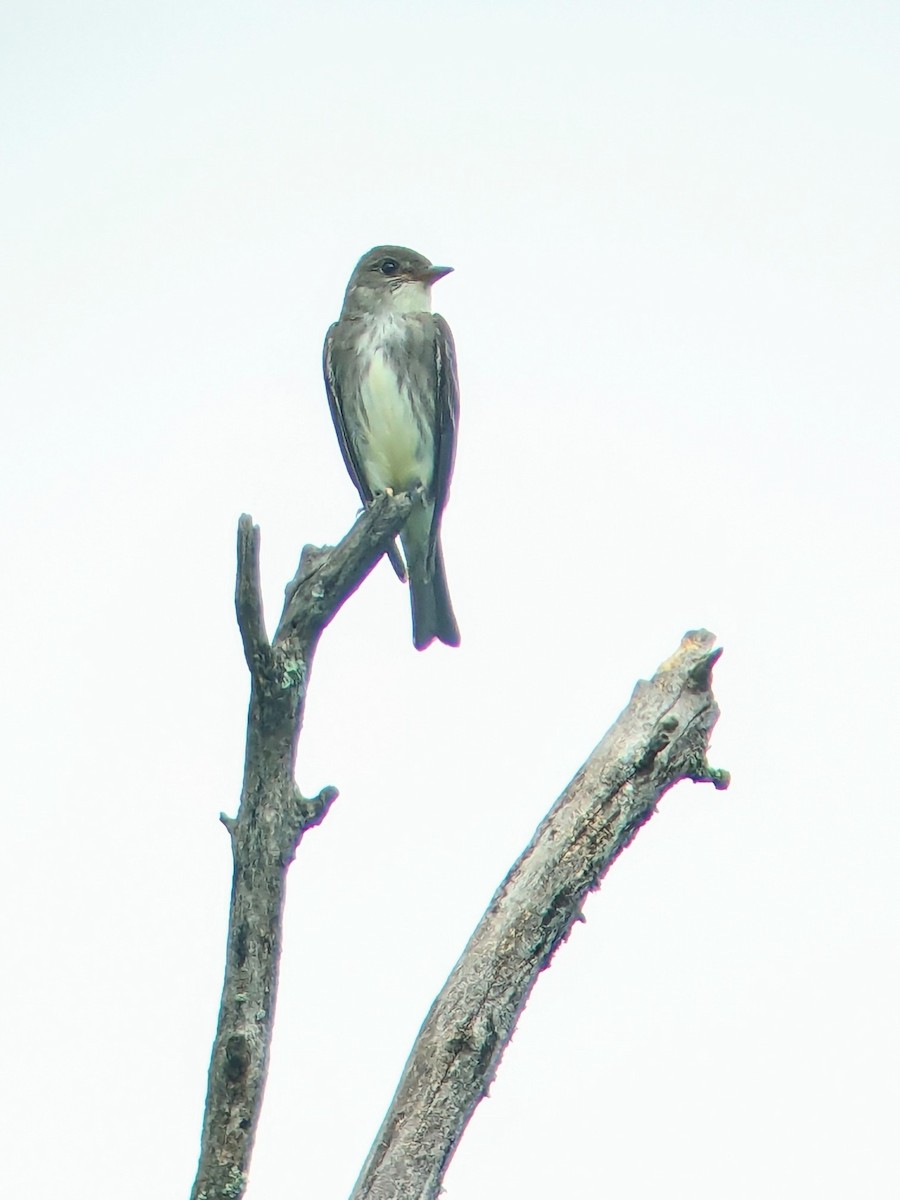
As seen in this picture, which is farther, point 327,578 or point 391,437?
point 391,437

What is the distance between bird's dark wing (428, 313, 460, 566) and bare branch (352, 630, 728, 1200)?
480cm

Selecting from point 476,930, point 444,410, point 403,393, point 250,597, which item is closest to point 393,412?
point 403,393

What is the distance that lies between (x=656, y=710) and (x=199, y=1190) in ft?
6.39

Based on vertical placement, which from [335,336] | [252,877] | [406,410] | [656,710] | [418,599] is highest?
[335,336]

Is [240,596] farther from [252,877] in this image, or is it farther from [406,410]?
[406,410]

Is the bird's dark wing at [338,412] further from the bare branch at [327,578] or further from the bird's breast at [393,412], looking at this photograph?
the bare branch at [327,578]

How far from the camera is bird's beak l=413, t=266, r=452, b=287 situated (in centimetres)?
955

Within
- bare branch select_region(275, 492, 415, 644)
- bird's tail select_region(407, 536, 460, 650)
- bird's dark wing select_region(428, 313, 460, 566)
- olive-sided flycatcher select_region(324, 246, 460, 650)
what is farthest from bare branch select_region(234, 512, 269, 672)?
bird's dark wing select_region(428, 313, 460, 566)

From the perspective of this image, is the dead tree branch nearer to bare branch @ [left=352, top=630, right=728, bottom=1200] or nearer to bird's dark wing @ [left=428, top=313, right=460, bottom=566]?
bare branch @ [left=352, top=630, right=728, bottom=1200]

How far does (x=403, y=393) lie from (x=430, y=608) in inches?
52.6

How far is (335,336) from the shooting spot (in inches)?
383

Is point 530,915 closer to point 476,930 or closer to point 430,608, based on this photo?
point 476,930

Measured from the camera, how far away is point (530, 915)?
4.50 m

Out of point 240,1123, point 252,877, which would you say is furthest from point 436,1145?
Answer: point 252,877
